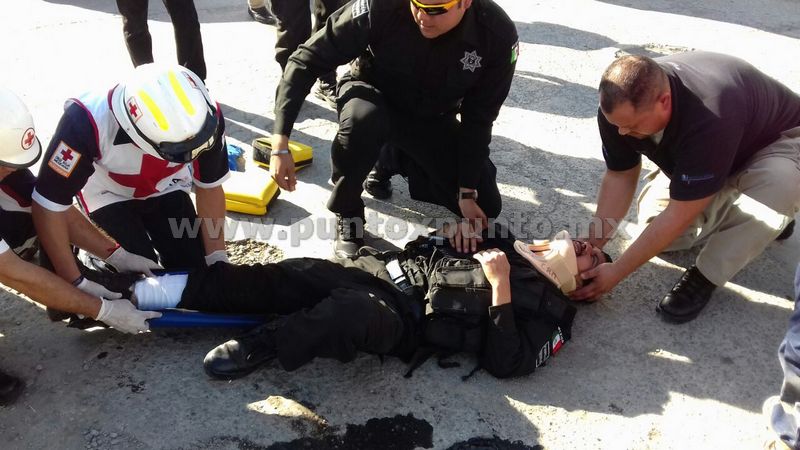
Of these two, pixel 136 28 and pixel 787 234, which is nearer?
pixel 787 234

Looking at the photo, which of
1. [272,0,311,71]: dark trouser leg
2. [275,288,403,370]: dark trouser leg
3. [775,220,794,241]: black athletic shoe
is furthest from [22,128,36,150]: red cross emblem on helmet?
[775,220,794,241]: black athletic shoe

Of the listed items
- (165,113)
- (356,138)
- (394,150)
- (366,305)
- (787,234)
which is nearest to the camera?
(165,113)

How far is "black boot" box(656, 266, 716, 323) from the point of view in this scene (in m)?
3.22

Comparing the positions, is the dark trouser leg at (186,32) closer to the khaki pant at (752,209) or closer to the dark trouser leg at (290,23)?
the dark trouser leg at (290,23)

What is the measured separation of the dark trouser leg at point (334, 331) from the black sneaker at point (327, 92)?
2685 mm

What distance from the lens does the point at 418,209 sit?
159 inches

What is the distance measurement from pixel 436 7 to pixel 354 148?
2.70 feet

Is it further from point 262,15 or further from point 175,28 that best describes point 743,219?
point 262,15

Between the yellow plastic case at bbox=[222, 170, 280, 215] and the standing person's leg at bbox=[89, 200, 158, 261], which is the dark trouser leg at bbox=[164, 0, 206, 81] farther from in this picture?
the standing person's leg at bbox=[89, 200, 158, 261]

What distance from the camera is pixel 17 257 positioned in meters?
2.48

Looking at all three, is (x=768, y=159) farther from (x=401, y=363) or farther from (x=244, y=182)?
(x=244, y=182)

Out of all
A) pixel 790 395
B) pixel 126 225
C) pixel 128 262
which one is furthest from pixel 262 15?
pixel 790 395

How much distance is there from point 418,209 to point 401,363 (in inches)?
53.1

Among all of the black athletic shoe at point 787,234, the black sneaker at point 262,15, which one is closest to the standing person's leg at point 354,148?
the black athletic shoe at point 787,234
